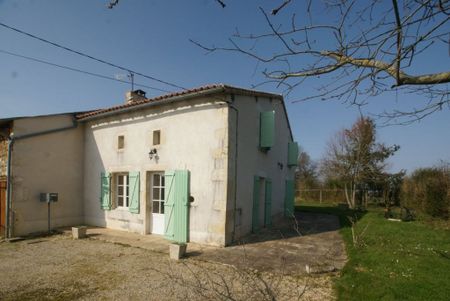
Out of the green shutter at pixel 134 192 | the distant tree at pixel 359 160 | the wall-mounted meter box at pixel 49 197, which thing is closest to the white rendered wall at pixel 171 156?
the green shutter at pixel 134 192

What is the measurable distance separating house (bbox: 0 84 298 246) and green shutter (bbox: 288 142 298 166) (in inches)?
56.2

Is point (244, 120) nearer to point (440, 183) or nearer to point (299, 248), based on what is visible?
point (299, 248)

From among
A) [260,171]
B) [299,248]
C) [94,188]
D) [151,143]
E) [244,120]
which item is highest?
[244,120]

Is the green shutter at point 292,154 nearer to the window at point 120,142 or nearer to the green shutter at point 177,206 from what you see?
the green shutter at point 177,206

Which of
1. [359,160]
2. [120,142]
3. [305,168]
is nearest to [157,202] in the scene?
[120,142]

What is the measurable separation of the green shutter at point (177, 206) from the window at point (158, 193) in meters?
0.56

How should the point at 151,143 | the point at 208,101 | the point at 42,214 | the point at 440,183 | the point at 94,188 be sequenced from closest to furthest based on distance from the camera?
1. the point at 208,101
2. the point at 151,143
3. the point at 42,214
4. the point at 94,188
5. the point at 440,183

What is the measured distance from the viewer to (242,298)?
4516 mm

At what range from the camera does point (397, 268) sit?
5.70 meters

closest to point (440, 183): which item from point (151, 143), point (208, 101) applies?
point (208, 101)

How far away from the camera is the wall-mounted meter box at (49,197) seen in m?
9.88

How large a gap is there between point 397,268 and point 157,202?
247 inches

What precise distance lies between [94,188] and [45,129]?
100 inches

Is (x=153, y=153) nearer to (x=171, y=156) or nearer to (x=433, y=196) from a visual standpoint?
(x=171, y=156)
